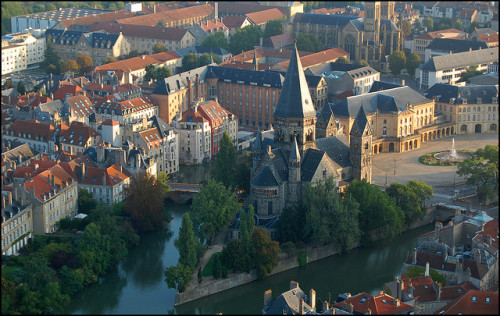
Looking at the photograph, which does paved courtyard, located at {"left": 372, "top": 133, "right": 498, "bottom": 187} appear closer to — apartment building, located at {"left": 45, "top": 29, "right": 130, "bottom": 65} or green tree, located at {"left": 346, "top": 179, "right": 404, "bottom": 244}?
green tree, located at {"left": 346, "top": 179, "right": 404, "bottom": 244}

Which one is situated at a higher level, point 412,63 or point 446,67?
point 446,67

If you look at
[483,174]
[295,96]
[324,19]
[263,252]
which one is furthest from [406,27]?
[263,252]

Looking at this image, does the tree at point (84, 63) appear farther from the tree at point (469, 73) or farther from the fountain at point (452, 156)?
the fountain at point (452, 156)

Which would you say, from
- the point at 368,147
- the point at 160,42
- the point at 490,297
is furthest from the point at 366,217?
the point at 160,42

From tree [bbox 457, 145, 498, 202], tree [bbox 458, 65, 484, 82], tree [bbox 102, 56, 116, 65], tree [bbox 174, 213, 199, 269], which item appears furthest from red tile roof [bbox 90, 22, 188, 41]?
tree [bbox 174, 213, 199, 269]

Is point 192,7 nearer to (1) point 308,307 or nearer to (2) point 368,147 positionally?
(2) point 368,147

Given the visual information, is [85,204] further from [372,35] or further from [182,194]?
[372,35]
